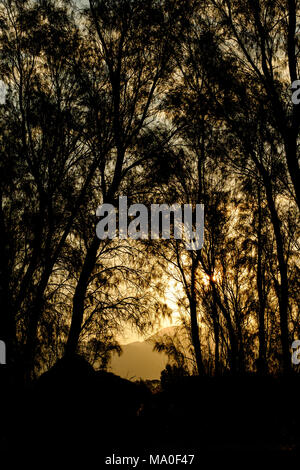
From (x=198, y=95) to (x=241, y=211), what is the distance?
20.1ft

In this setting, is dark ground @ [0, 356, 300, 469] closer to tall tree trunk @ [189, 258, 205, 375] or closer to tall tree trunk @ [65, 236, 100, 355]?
tall tree trunk @ [65, 236, 100, 355]

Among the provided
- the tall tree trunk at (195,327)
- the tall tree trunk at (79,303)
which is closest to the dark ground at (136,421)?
the tall tree trunk at (79,303)

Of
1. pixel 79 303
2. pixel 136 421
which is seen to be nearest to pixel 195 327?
pixel 79 303

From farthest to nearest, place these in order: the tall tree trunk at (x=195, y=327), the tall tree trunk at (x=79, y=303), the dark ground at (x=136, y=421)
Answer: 1. the tall tree trunk at (x=195, y=327)
2. the tall tree trunk at (x=79, y=303)
3. the dark ground at (x=136, y=421)

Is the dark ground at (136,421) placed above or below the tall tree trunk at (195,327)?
below

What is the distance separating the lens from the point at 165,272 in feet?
60.1

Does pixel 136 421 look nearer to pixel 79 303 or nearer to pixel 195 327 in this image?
pixel 79 303

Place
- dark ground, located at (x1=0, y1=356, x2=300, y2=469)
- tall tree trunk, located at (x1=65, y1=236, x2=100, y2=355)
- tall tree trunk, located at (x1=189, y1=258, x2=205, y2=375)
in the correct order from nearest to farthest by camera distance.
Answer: dark ground, located at (x1=0, y1=356, x2=300, y2=469)
tall tree trunk, located at (x1=65, y1=236, x2=100, y2=355)
tall tree trunk, located at (x1=189, y1=258, x2=205, y2=375)

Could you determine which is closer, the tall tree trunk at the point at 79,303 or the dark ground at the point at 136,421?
the dark ground at the point at 136,421

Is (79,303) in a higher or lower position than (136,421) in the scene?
higher

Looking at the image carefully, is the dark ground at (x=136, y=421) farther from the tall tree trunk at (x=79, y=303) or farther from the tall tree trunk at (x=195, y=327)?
the tall tree trunk at (x=195, y=327)

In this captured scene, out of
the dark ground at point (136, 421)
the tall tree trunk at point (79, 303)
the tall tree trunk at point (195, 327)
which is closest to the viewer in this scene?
the dark ground at point (136, 421)

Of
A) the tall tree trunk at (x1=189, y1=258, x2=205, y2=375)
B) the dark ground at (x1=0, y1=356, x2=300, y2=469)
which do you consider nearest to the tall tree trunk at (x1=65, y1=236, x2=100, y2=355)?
the dark ground at (x1=0, y1=356, x2=300, y2=469)

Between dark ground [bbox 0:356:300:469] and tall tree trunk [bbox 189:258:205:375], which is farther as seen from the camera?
tall tree trunk [bbox 189:258:205:375]
